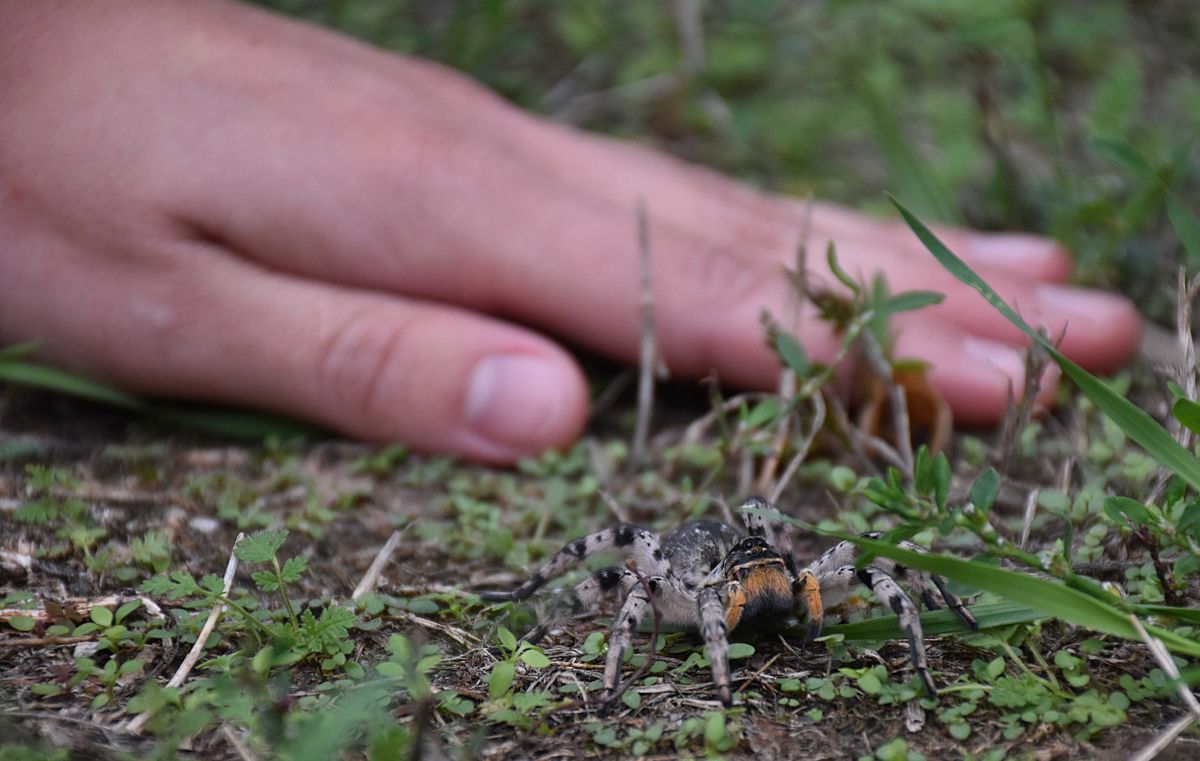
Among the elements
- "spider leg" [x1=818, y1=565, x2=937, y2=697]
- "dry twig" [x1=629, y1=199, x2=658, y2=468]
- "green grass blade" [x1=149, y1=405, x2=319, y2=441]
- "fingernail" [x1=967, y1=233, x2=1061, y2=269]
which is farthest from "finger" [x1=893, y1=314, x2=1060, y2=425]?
"green grass blade" [x1=149, y1=405, x2=319, y2=441]

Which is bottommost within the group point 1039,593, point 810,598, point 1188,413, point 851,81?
point 810,598

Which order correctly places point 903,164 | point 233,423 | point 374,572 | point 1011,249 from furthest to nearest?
point 903,164, point 1011,249, point 233,423, point 374,572

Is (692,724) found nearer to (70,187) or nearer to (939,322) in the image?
(939,322)

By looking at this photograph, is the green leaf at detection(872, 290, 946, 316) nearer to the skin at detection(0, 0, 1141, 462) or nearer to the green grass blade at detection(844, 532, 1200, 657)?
the skin at detection(0, 0, 1141, 462)

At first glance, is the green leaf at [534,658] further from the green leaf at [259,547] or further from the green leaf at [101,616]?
the green leaf at [101,616]

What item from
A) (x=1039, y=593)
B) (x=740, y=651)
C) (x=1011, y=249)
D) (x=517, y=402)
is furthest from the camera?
(x=1011, y=249)

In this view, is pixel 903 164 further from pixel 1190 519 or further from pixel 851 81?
pixel 1190 519

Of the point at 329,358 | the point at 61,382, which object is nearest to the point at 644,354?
the point at 329,358
